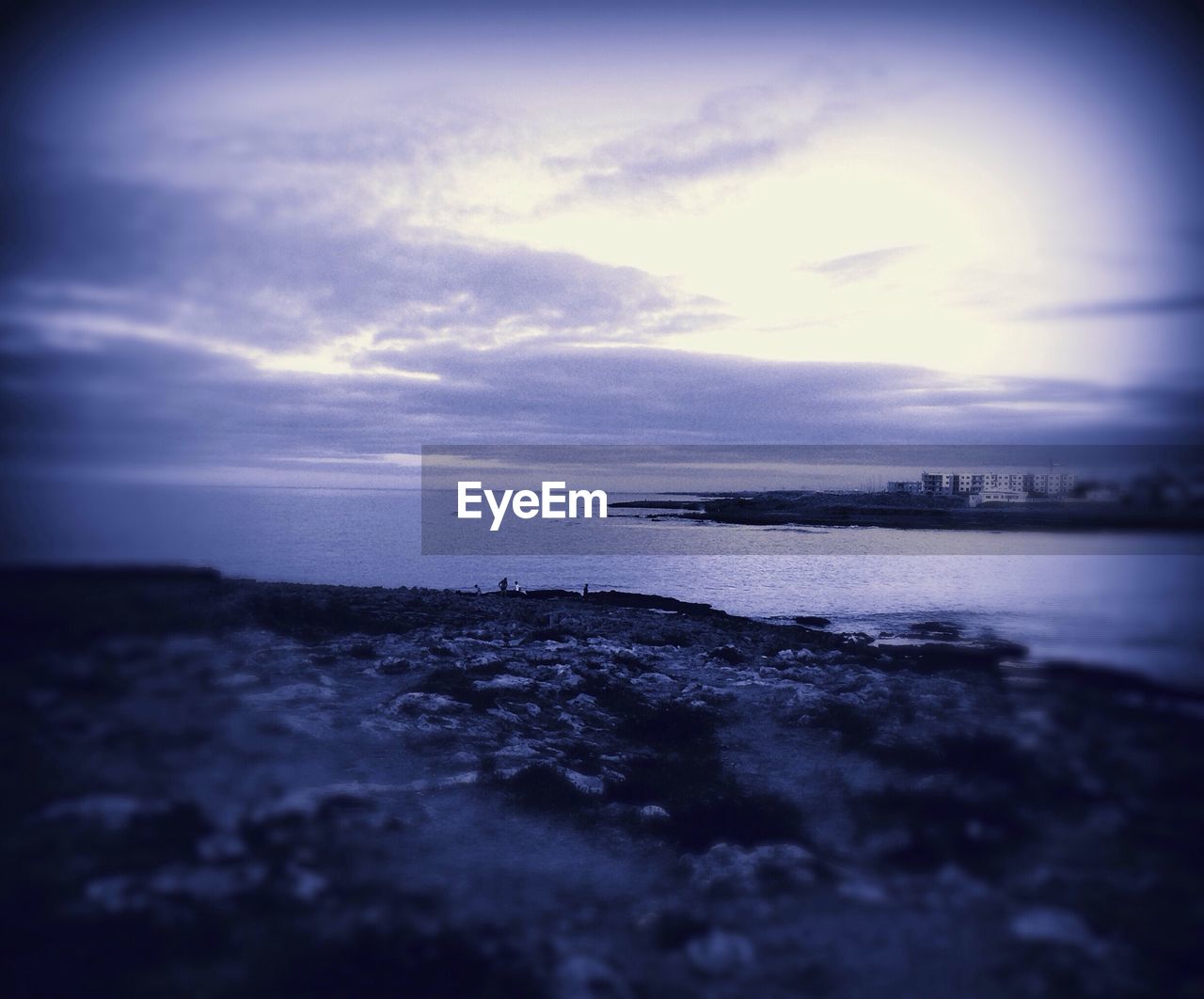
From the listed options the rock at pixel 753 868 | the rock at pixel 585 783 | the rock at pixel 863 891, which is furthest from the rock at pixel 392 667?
the rock at pixel 863 891

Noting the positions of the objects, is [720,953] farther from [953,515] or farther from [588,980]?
[953,515]

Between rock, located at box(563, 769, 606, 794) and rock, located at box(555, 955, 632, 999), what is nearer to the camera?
rock, located at box(555, 955, 632, 999)

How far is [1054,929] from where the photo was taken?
6.55 m

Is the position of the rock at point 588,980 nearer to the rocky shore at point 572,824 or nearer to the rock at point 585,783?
the rocky shore at point 572,824

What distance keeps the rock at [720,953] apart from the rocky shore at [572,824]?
0.03 meters

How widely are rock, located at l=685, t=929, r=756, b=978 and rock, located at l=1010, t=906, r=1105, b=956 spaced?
255 cm

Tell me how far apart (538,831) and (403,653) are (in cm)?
726

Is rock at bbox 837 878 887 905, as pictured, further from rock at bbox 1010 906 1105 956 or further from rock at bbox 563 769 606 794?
rock at bbox 563 769 606 794

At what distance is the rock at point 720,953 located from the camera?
6473mm

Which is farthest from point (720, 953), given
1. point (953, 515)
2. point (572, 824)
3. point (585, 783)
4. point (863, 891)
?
point (953, 515)

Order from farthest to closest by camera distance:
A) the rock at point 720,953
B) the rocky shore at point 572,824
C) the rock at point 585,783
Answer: the rock at point 585,783 < the rock at point 720,953 < the rocky shore at point 572,824

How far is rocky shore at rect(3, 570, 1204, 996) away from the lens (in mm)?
→ 6348

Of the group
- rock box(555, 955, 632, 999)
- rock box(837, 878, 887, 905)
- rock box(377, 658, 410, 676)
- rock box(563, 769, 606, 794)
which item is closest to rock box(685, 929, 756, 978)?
rock box(555, 955, 632, 999)

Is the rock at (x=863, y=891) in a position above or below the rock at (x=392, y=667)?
below
